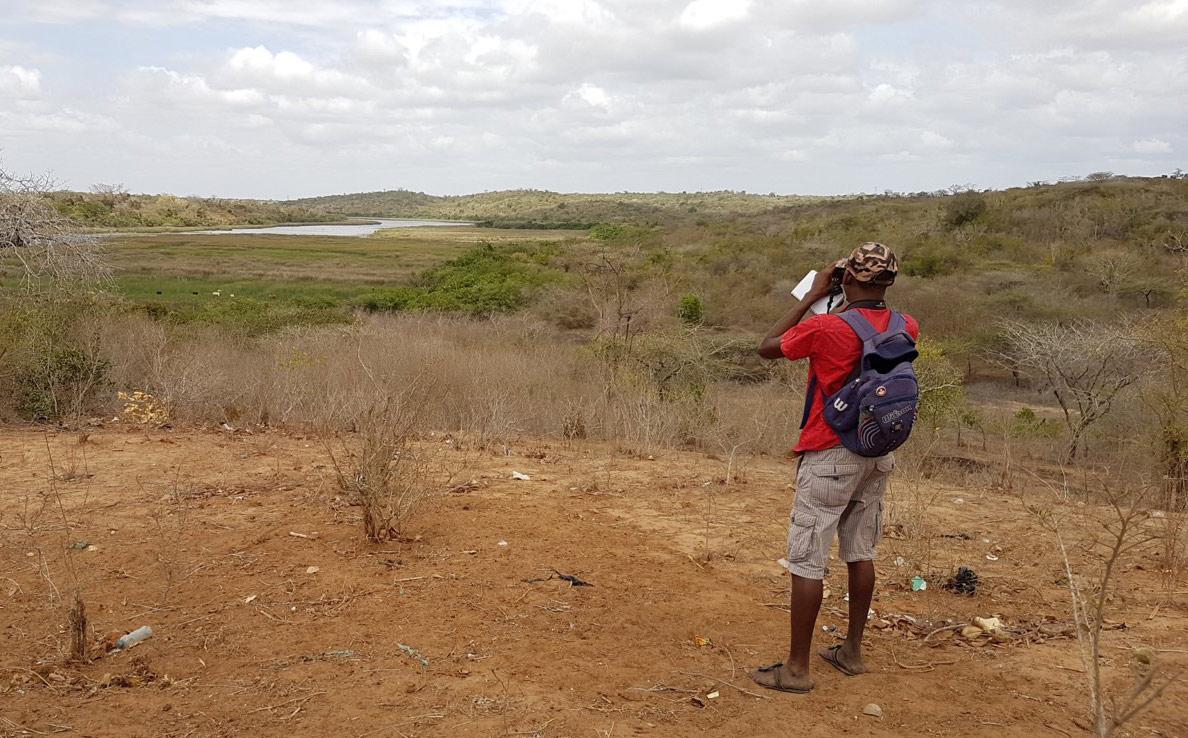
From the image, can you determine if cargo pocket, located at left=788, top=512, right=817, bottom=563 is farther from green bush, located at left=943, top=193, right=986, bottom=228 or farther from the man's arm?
green bush, located at left=943, top=193, right=986, bottom=228

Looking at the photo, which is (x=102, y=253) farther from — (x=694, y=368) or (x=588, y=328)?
(x=588, y=328)

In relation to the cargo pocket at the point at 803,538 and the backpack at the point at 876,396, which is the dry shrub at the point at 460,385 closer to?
the cargo pocket at the point at 803,538

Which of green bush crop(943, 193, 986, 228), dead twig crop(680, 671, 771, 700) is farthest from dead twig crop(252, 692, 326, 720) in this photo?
green bush crop(943, 193, 986, 228)

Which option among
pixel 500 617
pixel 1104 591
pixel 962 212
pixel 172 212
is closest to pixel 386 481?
pixel 500 617

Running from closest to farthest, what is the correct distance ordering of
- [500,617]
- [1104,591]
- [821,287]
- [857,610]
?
[1104,591]
[821,287]
[857,610]
[500,617]

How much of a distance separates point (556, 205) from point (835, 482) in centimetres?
11257

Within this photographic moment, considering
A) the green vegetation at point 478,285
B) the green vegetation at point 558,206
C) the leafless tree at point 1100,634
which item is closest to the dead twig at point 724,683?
the leafless tree at point 1100,634

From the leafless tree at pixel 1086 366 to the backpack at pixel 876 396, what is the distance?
40.8 ft

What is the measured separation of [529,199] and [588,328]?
3914 inches

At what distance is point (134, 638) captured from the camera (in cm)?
372

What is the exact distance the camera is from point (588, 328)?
95.4ft

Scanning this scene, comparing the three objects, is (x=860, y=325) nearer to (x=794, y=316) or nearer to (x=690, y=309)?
(x=794, y=316)

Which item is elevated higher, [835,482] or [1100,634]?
[835,482]

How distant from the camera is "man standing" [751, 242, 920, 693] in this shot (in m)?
3.20
